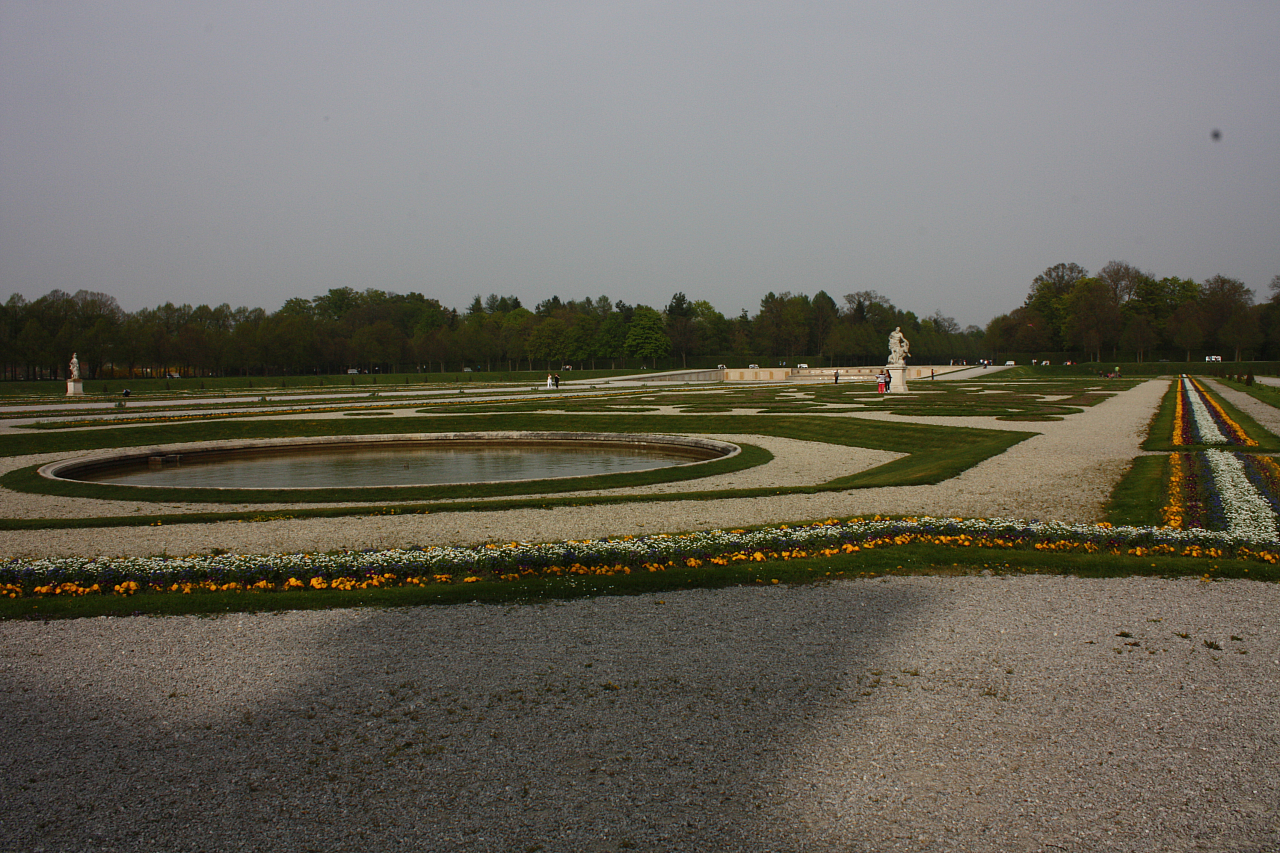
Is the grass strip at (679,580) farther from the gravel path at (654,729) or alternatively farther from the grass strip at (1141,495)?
the grass strip at (1141,495)

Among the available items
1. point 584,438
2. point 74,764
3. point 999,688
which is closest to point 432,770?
point 74,764

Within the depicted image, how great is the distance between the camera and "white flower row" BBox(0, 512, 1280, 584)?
7.81 metres

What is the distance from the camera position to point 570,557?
814cm

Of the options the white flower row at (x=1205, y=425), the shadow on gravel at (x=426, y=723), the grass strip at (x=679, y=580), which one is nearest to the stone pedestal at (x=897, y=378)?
the white flower row at (x=1205, y=425)

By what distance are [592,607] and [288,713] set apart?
2.63 m

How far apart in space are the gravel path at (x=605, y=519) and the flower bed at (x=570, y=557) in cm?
95

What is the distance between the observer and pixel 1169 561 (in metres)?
7.98

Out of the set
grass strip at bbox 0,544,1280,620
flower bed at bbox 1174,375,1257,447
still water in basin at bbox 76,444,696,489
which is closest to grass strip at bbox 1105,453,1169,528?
grass strip at bbox 0,544,1280,620

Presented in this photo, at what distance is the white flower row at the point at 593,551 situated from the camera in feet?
25.6

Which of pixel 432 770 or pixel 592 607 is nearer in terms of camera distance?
pixel 432 770

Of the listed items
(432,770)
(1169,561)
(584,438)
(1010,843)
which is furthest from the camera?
(584,438)

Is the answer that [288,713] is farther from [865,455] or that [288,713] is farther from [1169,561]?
[865,455]

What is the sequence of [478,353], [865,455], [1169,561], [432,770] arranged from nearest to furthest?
[432,770], [1169,561], [865,455], [478,353]

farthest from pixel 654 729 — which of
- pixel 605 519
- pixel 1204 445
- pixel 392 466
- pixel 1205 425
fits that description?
pixel 1205 425
